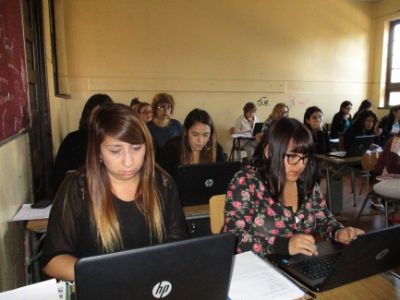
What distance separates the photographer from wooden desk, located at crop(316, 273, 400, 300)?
93 centimetres

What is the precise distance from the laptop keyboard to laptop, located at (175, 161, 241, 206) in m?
0.83

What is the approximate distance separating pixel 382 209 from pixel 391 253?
133 inches

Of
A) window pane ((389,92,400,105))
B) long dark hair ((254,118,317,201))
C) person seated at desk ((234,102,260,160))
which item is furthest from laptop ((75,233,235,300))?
window pane ((389,92,400,105))

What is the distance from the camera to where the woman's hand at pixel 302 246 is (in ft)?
3.73

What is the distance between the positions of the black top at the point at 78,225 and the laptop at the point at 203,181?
631 mm

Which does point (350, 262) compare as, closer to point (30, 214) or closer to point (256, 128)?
point (30, 214)

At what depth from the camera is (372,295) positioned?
0.94m

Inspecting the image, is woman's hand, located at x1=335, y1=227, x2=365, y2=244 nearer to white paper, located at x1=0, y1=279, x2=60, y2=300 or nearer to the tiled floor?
white paper, located at x1=0, y1=279, x2=60, y2=300

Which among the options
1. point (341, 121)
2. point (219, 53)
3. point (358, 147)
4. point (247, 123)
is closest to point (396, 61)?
point (341, 121)

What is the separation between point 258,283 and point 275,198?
469mm

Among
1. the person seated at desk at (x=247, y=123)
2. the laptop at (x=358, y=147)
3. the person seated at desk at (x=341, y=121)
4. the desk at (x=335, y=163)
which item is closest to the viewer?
the desk at (x=335, y=163)

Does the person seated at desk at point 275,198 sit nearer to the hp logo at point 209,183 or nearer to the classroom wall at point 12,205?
the hp logo at point 209,183

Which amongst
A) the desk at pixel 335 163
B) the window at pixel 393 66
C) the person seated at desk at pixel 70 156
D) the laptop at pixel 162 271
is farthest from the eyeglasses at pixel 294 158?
the window at pixel 393 66

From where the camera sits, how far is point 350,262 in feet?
2.95
